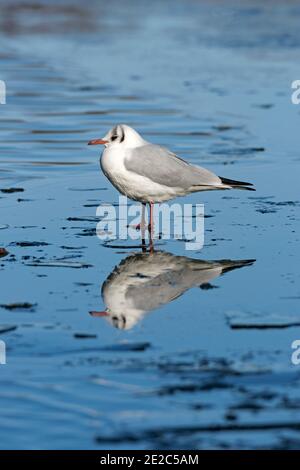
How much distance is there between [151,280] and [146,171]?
1720mm

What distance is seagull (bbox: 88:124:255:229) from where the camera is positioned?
9.20 metres

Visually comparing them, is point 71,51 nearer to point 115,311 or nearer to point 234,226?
point 234,226

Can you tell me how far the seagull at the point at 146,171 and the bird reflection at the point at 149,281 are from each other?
876mm

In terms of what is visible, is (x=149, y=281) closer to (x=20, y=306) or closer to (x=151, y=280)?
(x=151, y=280)

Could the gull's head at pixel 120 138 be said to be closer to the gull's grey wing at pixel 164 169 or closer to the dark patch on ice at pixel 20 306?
the gull's grey wing at pixel 164 169

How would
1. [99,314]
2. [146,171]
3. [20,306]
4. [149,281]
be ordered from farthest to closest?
[146,171]
[149,281]
[20,306]
[99,314]

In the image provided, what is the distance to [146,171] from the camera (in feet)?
30.3

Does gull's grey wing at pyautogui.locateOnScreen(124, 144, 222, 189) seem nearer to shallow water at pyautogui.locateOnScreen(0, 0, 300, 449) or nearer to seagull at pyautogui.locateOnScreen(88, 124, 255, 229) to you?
seagull at pyautogui.locateOnScreen(88, 124, 255, 229)

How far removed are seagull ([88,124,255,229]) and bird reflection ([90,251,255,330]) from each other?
88 cm

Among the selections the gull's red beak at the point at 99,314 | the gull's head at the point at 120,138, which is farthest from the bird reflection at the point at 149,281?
the gull's head at the point at 120,138

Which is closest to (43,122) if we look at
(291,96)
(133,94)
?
(133,94)

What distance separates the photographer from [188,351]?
6.30 metres

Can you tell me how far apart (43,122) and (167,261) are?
655 centimetres

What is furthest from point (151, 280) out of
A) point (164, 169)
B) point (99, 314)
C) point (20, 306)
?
point (164, 169)
